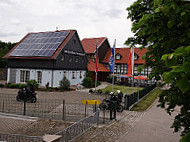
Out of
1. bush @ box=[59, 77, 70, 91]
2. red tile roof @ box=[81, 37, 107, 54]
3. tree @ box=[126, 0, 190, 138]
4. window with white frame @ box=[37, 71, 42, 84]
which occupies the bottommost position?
bush @ box=[59, 77, 70, 91]

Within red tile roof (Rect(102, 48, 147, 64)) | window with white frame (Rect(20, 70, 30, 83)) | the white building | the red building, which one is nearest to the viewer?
the white building

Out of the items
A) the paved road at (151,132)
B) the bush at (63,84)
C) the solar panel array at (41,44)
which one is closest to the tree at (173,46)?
the paved road at (151,132)

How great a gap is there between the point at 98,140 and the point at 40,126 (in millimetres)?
3122

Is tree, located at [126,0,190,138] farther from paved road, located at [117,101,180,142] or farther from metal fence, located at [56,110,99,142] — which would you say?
paved road, located at [117,101,180,142]

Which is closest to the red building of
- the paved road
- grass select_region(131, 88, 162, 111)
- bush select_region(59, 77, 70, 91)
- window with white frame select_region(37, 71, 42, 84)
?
window with white frame select_region(37, 71, 42, 84)

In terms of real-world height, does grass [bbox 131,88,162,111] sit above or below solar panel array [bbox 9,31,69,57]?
below

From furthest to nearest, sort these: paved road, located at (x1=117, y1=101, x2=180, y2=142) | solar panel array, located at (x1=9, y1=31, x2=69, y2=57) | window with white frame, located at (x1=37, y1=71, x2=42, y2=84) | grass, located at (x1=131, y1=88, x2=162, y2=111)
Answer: solar panel array, located at (x1=9, y1=31, x2=69, y2=57) → window with white frame, located at (x1=37, y1=71, x2=42, y2=84) → grass, located at (x1=131, y1=88, x2=162, y2=111) → paved road, located at (x1=117, y1=101, x2=180, y2=142)

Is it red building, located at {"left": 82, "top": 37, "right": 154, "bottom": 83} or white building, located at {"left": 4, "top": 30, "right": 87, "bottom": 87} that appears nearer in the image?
white building, located at {"left": 4, "top": 30, "right": 87, "bottom": 87}

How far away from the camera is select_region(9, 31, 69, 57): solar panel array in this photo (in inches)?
1022

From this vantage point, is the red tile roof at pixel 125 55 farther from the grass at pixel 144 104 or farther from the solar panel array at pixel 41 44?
the grass at pixel 144 104

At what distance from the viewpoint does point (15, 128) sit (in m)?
8.63

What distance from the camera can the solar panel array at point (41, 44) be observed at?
2595cm

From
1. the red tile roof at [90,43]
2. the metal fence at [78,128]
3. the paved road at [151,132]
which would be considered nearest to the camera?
the metal fence at [78,128]

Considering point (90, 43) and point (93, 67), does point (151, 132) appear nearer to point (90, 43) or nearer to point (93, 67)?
point (93, 67)
